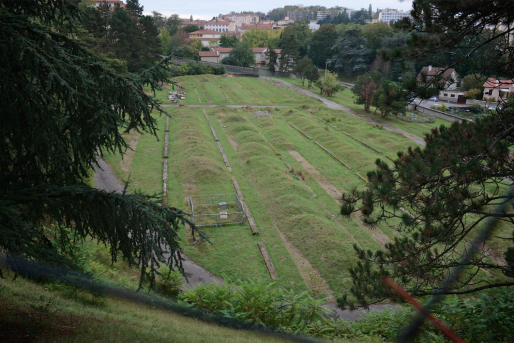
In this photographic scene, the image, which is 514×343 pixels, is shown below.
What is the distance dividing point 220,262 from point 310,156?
1287 centimetres

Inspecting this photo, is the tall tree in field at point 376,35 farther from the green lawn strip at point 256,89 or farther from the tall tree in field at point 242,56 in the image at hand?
the tall tree in field at point 242,56

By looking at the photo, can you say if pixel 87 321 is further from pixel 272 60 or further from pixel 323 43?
pixel 323 43

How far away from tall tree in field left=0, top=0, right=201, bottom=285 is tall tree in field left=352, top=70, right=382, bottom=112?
34.5m

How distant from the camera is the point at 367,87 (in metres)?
38.4

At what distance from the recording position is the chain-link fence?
601 inches

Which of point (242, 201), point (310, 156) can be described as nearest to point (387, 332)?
point (242, 201)

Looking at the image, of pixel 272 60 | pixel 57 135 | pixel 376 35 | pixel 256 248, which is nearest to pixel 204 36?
pixel 272 60

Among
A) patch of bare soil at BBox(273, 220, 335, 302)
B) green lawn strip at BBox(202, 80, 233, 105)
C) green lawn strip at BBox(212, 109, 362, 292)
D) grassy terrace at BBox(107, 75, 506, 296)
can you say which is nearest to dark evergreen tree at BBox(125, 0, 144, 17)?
green lawn strip at BBox(202, 80, 233, 105)

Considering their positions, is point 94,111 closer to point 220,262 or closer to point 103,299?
point 103,299

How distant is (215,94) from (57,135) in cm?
4131

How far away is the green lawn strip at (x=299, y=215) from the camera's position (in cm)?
1270

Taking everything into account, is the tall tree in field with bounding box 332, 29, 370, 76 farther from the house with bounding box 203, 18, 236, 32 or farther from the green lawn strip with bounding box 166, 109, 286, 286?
the house with bounding box 203, 18, 236, 32

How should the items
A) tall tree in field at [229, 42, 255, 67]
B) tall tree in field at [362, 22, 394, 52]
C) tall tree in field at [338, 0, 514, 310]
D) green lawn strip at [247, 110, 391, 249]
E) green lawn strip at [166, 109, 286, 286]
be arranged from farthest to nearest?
tall tree in field at [229, 42, 255, 67] < tall tree in field at [362, 22, 394, 52] < green lawn strip at [247, 110, 391, 249] < green lawn strip at [166, 109, 286, 286] < tall tree in field at [338, 0, 514, 310]

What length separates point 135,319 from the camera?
714 centimetres
